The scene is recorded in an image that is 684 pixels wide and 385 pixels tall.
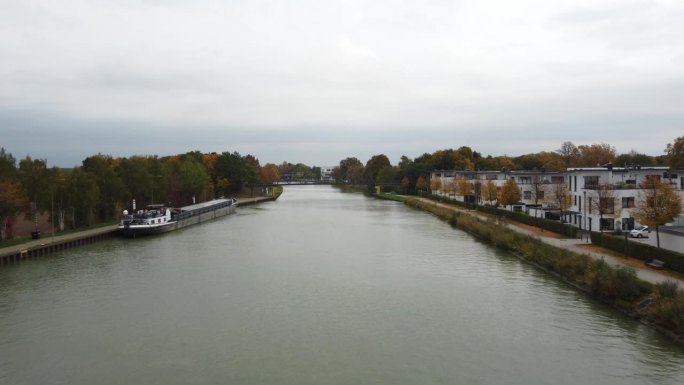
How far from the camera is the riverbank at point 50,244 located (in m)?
32.8

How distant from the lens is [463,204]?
7319 centimetres

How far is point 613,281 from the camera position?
2191 cm

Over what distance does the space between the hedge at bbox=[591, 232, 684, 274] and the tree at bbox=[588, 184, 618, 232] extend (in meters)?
3.91

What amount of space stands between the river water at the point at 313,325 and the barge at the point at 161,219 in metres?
12.4

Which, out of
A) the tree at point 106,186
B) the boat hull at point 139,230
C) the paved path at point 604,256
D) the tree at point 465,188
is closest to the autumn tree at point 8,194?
the boat hull at point 139,230

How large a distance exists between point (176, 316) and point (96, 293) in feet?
21.7

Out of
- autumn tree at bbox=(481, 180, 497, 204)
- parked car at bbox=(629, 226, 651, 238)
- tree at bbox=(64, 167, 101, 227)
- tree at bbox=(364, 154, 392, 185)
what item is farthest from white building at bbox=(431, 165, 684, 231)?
tree at bbox=(364, 154, 392, 185)

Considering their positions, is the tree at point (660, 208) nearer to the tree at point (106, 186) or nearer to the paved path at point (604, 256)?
the paved path at point (604, 256)

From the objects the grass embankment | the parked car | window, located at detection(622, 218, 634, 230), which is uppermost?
window, located at detection(622, 218, 634, 230)

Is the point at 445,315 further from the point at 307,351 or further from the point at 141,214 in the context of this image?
the point at 141,214

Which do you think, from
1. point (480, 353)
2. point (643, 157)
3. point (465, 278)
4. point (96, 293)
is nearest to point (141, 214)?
point (96, 293)

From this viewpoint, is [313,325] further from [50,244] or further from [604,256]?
[50,244]

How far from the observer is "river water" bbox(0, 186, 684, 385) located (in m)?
15.8

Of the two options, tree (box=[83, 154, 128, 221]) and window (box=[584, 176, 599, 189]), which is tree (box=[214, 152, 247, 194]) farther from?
window (box=[584, 176, 599, 189])
